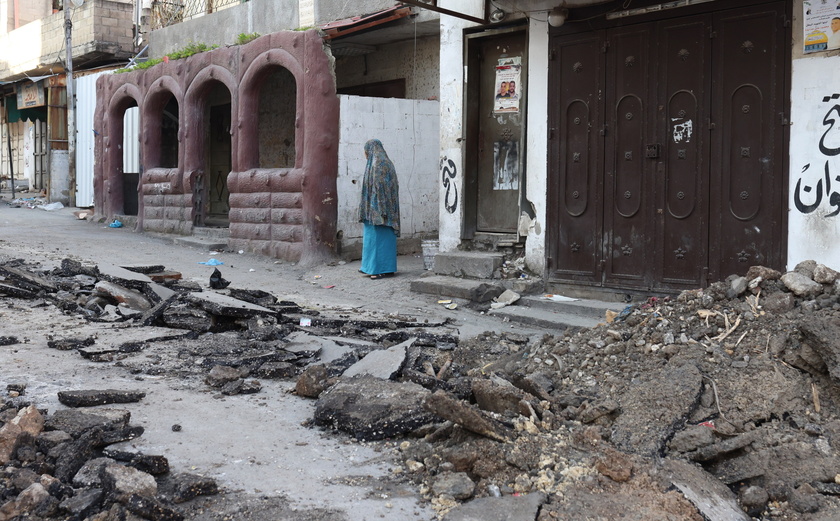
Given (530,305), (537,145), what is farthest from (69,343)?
(537,145)

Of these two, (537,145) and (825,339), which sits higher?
(537,145)

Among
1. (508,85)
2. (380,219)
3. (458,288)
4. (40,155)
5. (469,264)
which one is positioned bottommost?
(458,288)

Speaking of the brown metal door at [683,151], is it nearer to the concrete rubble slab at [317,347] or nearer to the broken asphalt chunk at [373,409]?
the concrete rubble slab at [317,347]

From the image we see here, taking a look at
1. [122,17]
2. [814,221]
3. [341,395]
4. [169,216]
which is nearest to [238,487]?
[341,395]

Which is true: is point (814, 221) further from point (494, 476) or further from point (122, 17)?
point (122, 17)

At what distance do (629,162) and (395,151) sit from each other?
4909 mm

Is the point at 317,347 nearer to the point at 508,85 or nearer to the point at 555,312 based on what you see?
the point at 555,312

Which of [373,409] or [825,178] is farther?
[825,178]

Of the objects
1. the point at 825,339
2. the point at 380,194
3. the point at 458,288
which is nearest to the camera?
the point at 825,339

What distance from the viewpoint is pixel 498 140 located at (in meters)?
10.0

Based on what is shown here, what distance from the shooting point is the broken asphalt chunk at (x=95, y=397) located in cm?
471

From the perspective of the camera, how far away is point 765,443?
380cm

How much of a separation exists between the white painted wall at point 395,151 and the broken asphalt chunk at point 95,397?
774 cm

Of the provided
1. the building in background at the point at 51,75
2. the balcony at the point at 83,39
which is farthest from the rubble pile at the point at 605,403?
the balcony at the point at 83,39
